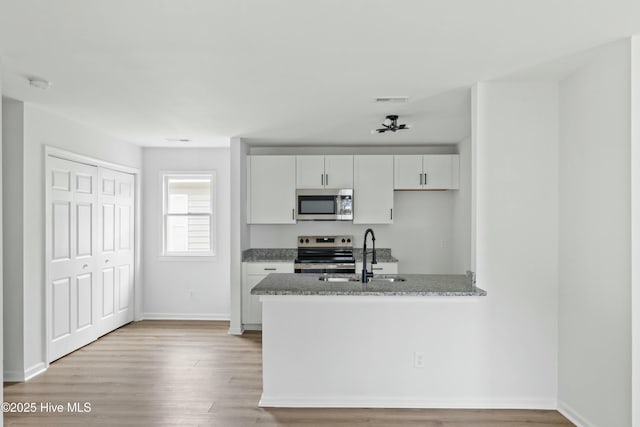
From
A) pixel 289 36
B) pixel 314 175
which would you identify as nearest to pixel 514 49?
pixel 289 36

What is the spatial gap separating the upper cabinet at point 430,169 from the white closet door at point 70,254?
144 inches

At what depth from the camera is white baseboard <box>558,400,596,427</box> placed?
2962 millimetres

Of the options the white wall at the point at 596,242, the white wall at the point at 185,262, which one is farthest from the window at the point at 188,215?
the white wall at the point at 596,242

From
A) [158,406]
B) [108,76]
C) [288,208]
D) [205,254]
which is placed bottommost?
[158,406]

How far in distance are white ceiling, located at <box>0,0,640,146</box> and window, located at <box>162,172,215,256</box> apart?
2.14 m

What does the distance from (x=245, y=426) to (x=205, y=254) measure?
3.64m

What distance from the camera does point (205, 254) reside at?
6.43m

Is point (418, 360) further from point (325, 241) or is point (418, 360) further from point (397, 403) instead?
point (325, 241)

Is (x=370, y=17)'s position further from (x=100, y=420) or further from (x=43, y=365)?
(x=43, y=365)

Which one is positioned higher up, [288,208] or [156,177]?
[156,177]

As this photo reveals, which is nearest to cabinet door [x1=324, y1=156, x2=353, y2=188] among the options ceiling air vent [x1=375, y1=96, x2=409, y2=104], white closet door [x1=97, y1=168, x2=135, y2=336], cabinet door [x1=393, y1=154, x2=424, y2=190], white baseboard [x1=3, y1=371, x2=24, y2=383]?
cabinet door [x1=393, y1=154, x2=424, y2=190]

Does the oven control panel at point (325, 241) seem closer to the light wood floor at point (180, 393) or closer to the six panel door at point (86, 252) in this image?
the light wood floor at point (180, 393)

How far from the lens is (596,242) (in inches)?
112

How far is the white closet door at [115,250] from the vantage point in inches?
212
